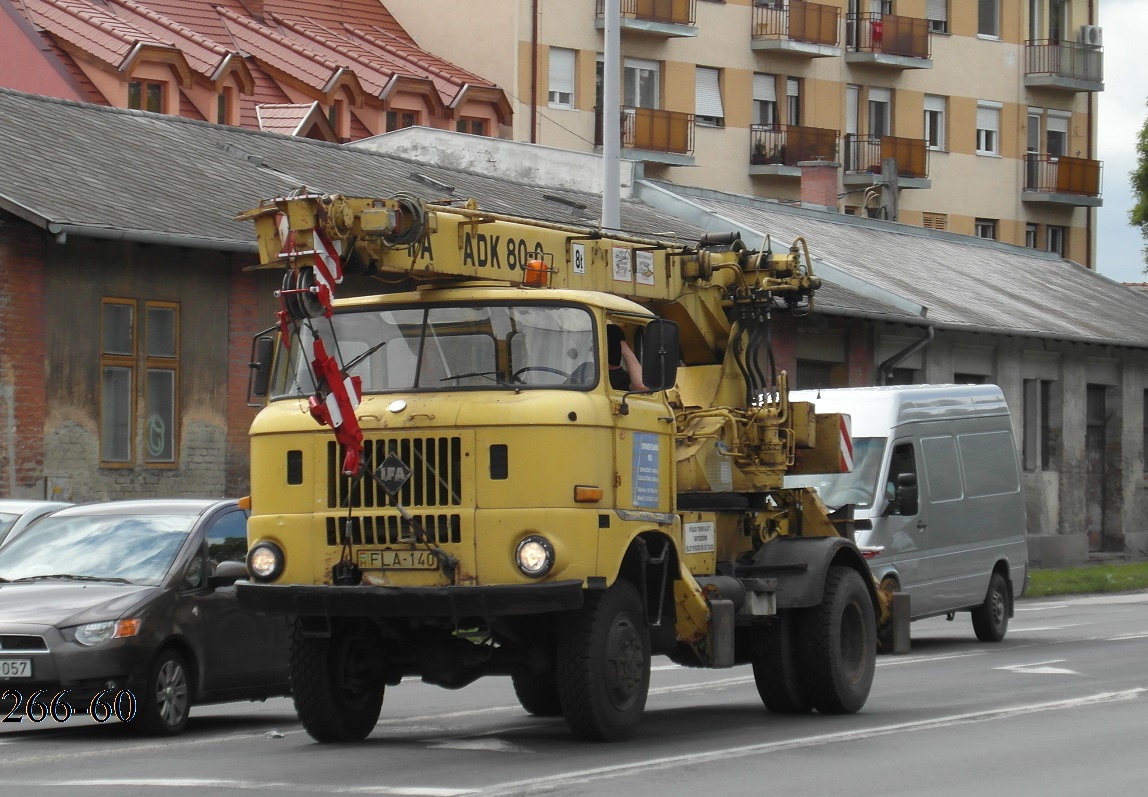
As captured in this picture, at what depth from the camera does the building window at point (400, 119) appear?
50.1 meters

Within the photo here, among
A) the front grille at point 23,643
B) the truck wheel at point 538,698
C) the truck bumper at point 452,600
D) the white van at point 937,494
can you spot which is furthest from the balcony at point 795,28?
the truck bumper at point 452,600

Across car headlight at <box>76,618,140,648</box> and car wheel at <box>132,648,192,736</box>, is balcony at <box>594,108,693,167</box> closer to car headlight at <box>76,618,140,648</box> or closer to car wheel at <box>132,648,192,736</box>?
car wheel at <box>132,648,192,736</box>

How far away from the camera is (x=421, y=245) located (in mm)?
11656

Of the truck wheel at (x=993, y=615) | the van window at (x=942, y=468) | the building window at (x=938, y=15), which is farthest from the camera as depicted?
the building window at (x=938, y=15)

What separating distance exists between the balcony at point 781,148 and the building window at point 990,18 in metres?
8.59

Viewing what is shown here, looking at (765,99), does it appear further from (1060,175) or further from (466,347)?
(466,347)

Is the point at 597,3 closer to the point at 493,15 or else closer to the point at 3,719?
the point at 493,15

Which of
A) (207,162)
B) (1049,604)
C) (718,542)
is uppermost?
(207,162)

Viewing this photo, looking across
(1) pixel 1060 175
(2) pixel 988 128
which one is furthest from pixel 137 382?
(1) pixel 1060 175

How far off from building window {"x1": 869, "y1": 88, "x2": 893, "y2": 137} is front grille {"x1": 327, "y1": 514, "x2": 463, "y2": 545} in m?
47.1

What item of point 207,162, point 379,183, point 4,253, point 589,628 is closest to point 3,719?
point 589,628

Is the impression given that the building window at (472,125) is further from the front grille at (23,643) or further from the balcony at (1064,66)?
the front grille at (23,643)

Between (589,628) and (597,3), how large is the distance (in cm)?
4107

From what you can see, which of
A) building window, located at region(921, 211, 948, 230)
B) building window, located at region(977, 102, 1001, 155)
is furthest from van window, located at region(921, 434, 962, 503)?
building window, located at region(977, 102, 1001, 155)
